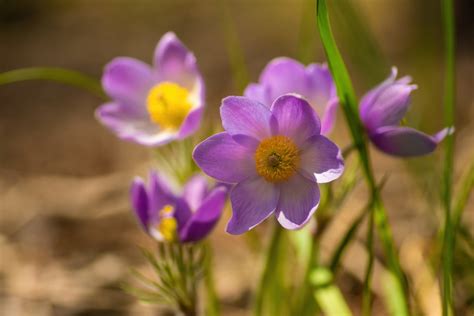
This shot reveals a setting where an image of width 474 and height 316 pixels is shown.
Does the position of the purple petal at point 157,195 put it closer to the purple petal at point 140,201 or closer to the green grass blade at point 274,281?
the purple petal at point 140,201

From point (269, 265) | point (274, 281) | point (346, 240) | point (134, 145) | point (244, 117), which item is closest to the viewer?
point (244, 117)

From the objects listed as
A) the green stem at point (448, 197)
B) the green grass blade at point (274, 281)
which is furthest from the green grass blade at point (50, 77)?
the green stem at point (448, 197)

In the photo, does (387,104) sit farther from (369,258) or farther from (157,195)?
(157,195)

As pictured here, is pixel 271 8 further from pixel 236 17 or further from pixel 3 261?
pixel 3 261

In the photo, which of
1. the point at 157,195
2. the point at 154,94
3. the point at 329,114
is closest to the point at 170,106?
the point at 154,94

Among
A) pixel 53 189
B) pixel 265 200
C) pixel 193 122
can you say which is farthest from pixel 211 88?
pixel 265 200

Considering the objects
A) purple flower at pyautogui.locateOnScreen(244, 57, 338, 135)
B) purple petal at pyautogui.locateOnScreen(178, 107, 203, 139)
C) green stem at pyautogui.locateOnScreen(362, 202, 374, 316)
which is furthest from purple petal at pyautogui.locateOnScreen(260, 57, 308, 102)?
green stem at pyautogui.locateOnScreen(362, 202, 374, 316)

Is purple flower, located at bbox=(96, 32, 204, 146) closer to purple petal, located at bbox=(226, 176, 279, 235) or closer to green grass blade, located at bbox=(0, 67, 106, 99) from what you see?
green grass blade, located at bbox=(0, 67, 106, 99)
